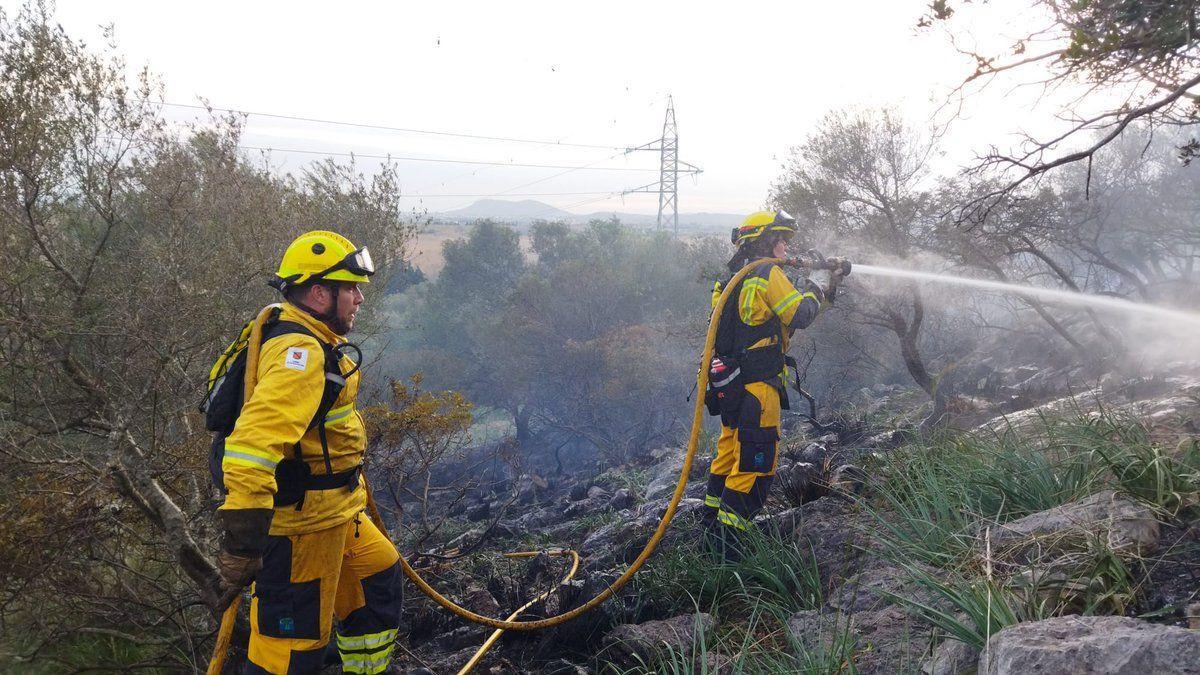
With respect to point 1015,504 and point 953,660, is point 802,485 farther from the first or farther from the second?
point 953,660

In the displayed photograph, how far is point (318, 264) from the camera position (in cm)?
300

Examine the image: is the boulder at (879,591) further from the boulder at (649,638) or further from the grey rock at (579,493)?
the grey rock at (579,493)

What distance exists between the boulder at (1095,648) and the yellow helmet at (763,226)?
10.1 ft

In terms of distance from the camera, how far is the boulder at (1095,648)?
1.87m

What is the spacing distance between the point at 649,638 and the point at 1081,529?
1856 mm

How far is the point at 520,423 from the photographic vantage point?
26328 millimetres

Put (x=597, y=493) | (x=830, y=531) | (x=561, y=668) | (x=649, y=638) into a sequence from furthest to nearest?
(x=597, y=493) → (x=830, y=531) → (x=561, y=668) → (x=649, y=638)

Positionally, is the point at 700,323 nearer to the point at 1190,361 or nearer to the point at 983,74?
the point at 1190,361

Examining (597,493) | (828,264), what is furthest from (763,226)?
(597,493)

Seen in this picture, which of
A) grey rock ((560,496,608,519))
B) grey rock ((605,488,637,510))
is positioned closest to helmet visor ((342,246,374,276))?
grey rock ((605,488,637,510))

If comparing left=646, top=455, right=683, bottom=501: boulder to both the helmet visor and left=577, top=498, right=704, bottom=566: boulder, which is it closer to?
left=577, top=498, right=704, bottom=566: boulder

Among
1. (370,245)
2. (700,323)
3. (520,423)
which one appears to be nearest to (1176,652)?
(370,245)

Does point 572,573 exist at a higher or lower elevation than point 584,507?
higher

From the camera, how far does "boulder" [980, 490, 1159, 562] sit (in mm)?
2764
